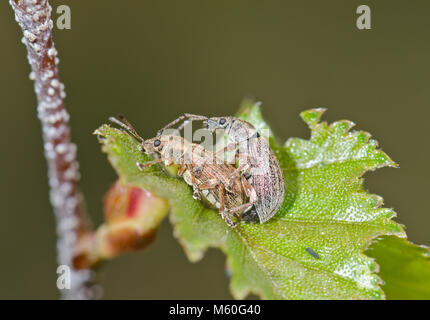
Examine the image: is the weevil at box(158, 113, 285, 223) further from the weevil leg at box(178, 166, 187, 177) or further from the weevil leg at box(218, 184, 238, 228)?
the weevil leg at box(178, 166, 187, 177)

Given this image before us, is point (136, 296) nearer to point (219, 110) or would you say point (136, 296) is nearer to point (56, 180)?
point (219, 110)

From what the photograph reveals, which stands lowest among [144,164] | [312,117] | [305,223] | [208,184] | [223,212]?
[305,223]

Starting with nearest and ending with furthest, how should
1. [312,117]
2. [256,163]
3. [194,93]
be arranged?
[256,163] → [312,117] → [194,93]

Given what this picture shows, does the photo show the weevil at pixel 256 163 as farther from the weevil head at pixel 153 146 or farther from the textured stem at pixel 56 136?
the textured stem at pixel 56 136

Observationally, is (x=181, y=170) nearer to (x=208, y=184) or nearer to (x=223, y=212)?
(x=208, y=184)

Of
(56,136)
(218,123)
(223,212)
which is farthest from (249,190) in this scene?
(56,136)

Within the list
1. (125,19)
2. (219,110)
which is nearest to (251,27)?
(219,110)

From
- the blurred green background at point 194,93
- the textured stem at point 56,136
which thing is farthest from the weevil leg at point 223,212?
the blurred green background at point 194,93
